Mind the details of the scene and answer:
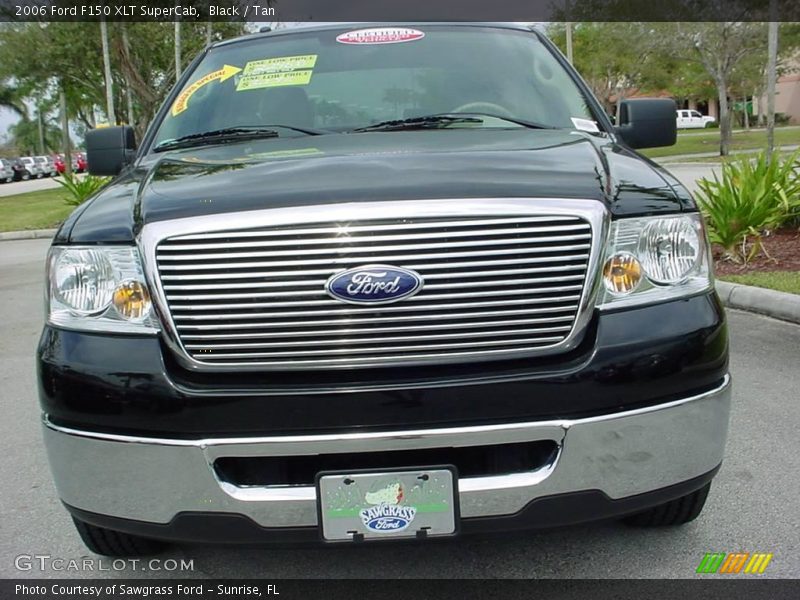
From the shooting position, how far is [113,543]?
2664 mm

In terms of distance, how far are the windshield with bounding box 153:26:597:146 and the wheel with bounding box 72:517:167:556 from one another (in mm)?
1605

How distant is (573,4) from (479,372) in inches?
1307

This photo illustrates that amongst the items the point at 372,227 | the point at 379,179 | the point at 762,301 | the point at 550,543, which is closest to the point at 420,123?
the point at 379,179

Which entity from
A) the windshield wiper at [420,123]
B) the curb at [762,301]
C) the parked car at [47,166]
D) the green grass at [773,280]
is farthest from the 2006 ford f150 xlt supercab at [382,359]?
the parked car at [47,166]

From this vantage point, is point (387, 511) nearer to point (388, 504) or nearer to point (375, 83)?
point (388, 504)

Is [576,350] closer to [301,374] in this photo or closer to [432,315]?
[432,315]

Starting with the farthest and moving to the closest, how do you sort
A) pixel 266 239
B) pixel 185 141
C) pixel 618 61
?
pixel 618 61
pixel 185 141
pixel 266 239

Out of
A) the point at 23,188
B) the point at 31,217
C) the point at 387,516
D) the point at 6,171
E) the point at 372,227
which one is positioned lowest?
the point at 6,171

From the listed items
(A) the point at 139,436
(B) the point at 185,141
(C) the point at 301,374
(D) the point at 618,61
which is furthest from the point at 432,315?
(D) the point at 618,61

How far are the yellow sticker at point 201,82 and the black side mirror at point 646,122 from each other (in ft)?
5.73

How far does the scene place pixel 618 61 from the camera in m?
37.1

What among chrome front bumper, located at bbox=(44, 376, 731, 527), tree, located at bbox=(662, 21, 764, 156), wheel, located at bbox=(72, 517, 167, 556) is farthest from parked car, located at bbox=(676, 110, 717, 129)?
wheel, located at bbox=(72, 517, 167, 556)

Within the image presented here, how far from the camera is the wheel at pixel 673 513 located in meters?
→ 2.67

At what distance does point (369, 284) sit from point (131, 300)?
0.65m
